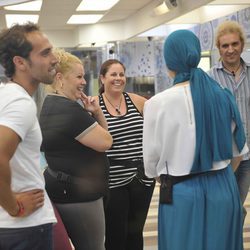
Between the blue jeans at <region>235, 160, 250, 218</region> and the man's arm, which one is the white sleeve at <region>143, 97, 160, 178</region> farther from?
the blue jeans at <region>235, 160, 250, 218</region>

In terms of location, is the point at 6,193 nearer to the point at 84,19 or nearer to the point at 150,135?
the point at 150,135

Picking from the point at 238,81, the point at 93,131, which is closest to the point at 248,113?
the point at 238,81

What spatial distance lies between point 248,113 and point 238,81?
229 millimetres

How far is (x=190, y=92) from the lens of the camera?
2.05 metres

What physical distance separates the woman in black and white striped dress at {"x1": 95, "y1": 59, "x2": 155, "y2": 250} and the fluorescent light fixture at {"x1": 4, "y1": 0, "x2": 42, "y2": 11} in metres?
5.93

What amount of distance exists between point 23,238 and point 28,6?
7.87 metres

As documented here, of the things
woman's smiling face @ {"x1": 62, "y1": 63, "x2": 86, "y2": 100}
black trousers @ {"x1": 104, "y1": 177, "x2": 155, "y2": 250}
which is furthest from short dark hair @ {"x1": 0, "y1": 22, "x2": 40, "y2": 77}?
black trousers @ {"x1": 104, "y1": 177, "x2": 155, "y2": 250}

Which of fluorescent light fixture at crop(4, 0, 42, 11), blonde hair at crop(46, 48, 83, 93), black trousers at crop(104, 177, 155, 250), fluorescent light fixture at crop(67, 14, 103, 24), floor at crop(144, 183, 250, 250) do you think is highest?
fluorescent light fixture at crop(4, 0, 42, 11)

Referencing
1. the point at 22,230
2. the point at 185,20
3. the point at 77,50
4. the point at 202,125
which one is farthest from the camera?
the point at 77,50

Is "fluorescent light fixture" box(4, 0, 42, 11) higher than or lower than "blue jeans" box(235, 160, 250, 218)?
higher

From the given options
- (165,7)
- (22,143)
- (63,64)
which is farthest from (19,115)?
(165,7)

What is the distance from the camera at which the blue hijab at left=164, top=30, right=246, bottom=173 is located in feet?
6.67

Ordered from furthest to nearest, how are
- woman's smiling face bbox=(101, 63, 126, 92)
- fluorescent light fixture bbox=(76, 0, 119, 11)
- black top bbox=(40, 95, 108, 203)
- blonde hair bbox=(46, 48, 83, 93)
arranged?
1. fluorescent light fixture bbox=(76, 0, 119, 11)
2. woman's smiling face bbox=(101, 63, 126, 92)
3. blonde hair bbox=(46, 48, 83, 93)
4. black top bbox=(40, 95, 108, 203)

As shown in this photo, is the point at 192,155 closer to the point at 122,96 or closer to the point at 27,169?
the point at 27,169
